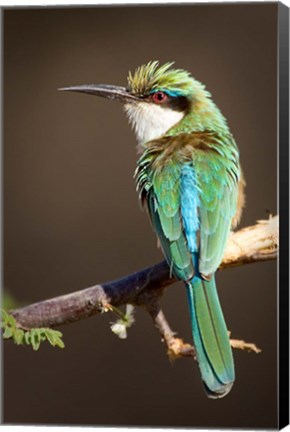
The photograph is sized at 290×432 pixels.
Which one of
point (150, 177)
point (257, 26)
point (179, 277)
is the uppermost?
point (257, 26)

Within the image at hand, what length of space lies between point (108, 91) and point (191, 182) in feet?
1.83

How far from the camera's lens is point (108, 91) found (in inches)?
180

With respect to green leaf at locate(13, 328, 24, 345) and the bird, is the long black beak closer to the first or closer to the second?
the bird

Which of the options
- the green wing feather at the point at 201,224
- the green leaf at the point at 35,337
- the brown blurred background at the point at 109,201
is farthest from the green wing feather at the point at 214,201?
the green leaf at the point at 35,337

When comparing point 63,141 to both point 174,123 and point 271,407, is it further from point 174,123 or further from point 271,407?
point 271,407

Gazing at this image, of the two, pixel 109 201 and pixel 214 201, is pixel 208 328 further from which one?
pixel 109 201

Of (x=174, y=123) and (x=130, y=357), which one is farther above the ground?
(x=174, y=123)

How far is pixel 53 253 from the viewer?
4703mm

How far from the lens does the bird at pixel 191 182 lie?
4133mm

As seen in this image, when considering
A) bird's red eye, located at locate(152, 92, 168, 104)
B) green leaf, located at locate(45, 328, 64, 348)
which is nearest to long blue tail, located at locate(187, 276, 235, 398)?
green leaf, located at locate(45, 328, 64, 348)

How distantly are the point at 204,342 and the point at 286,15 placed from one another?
1197mm

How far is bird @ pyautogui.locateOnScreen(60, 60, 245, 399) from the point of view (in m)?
4.13

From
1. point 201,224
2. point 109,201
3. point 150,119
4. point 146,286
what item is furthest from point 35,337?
point 150,119

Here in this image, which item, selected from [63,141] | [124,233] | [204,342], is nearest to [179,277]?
[204,342]
